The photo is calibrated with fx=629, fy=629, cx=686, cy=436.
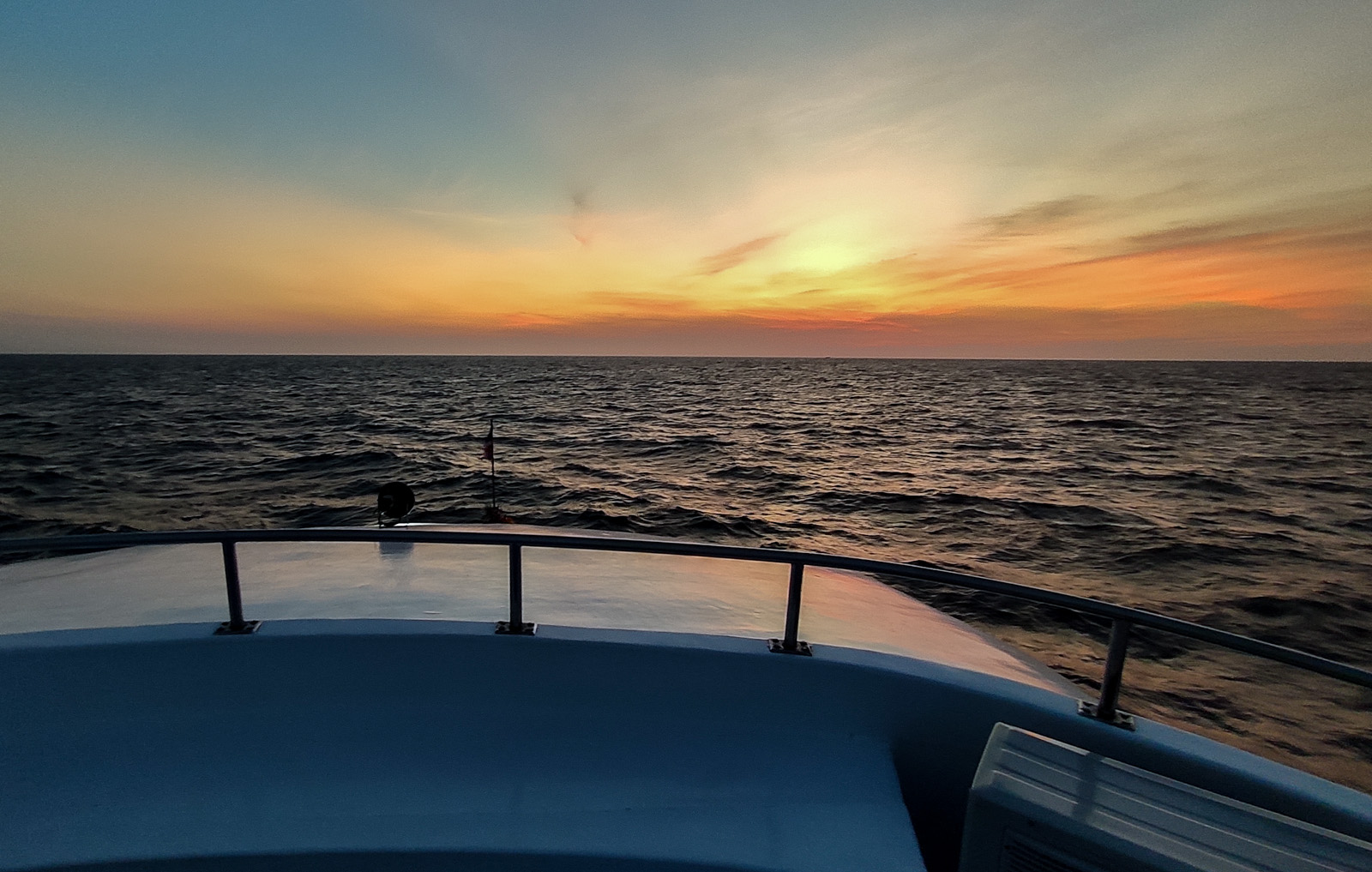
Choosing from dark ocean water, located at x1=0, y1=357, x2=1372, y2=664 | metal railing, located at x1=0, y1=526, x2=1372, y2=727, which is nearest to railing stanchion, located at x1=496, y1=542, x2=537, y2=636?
metal railing, located at x1=0, y1=526, x2=1372, y2=727

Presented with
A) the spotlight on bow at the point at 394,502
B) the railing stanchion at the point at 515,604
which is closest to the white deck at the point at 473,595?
the railing stanchion at the point at 515,604

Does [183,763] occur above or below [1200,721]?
above

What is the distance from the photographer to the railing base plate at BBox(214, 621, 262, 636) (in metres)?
2.83

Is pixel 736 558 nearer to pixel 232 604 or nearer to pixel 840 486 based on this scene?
pixel 232 604

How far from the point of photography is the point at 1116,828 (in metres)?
1.70

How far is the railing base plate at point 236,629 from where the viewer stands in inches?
111

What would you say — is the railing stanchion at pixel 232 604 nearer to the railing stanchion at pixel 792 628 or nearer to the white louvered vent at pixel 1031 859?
the railing stanchion at pixel 792 628

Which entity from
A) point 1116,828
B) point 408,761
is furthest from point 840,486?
point 1116,828

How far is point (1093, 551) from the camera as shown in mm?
12641

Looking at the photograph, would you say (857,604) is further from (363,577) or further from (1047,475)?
(1047,475)

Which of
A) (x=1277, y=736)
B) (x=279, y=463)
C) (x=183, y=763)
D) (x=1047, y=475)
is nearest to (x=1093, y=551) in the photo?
(x=1277, y=736)

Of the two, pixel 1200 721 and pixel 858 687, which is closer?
pixel 858 687

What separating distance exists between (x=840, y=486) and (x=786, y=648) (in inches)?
634

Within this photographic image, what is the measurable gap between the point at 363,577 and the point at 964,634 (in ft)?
14.1
